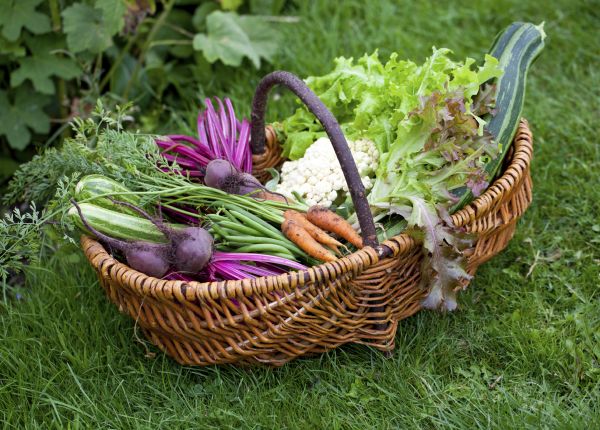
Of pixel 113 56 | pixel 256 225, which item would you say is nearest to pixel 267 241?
pixel 256 225

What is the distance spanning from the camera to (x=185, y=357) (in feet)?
8.18

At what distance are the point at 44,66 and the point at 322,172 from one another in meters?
1.76

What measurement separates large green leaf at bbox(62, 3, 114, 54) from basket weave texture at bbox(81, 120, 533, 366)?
1.48 meters

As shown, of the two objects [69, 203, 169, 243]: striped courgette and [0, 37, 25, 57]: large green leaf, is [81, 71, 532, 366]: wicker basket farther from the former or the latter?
[0, 37, 25, 57]: large green leaf

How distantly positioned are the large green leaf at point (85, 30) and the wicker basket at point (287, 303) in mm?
1462

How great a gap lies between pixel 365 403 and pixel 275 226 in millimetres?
704

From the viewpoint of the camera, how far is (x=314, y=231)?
97.5 inches

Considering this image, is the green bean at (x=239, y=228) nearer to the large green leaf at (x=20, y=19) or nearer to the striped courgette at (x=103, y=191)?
the striped courgette at (x=103, y=191)

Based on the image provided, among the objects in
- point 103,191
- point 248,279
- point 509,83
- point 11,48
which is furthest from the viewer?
point 11,48

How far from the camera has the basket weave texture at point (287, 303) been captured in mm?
2266

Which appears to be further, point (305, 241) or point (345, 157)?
point (305, 241)

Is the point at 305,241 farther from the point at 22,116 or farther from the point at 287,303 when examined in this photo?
the point at 22,116

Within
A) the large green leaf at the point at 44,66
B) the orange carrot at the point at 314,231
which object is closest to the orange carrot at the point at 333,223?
the orange carrot at the point at 314,231

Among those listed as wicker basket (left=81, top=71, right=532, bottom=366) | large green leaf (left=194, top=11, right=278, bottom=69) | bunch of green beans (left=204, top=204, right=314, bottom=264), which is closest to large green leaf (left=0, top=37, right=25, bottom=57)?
large green leaf (left=194, top=11, right=278, bottom=69)
